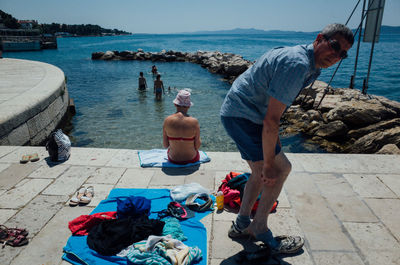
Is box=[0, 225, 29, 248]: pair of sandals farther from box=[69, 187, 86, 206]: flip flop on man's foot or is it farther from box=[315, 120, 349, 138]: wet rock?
box=[315, 120, 349, 138]: wet rock

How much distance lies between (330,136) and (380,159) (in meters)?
4.67

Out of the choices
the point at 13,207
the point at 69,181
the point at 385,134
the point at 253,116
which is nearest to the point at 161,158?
the point at 69,181

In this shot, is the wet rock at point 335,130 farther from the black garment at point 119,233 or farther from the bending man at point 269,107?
the black garment at point 119,233

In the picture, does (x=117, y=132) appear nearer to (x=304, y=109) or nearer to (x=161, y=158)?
(x=161, y=158)

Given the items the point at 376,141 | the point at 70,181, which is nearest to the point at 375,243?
the point at 70,181

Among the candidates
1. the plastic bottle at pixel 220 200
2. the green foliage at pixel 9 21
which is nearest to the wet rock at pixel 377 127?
the plastic bottle at pixel 220 200

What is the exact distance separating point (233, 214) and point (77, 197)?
6.63 feet

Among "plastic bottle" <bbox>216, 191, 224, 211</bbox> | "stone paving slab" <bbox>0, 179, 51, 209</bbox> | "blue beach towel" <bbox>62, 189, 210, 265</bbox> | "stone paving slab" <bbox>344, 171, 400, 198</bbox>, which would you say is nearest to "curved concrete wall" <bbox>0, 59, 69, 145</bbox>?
"stone paving slab" <bbox>0, 179, 51, 209</bbox>

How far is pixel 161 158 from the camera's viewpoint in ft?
15.6

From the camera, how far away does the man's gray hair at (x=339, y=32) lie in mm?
1898

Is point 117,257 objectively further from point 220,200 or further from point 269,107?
point 269,107

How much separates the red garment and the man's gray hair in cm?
274

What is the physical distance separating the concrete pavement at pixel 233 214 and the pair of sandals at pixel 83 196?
8 cm

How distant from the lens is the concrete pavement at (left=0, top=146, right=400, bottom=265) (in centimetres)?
264
